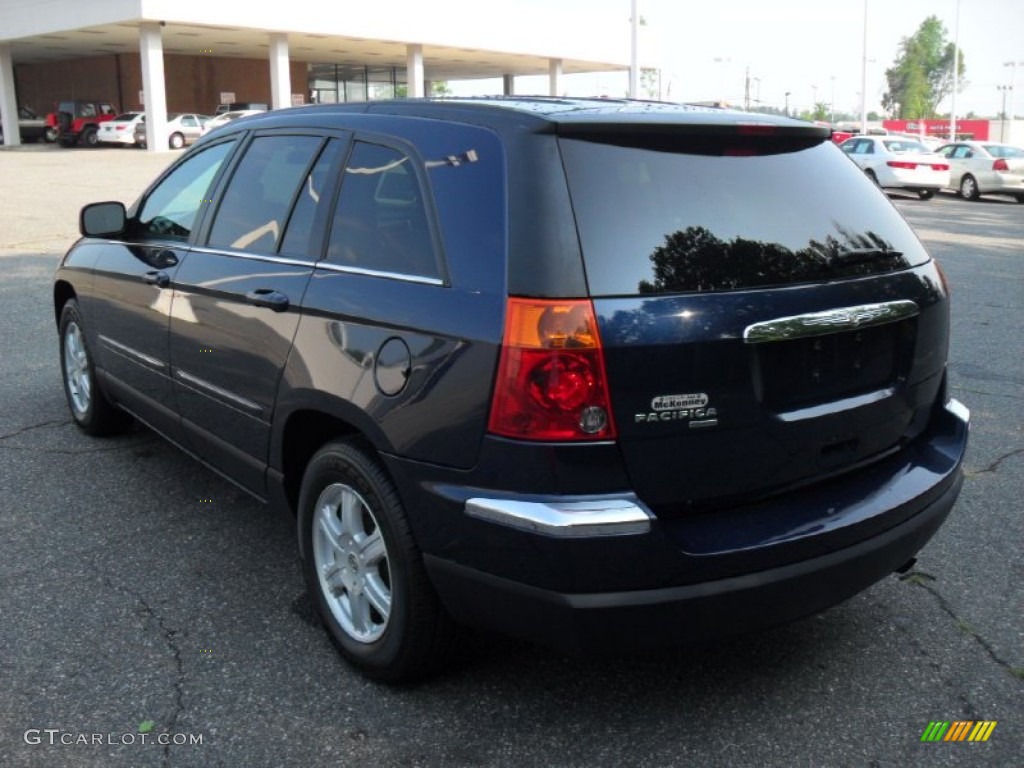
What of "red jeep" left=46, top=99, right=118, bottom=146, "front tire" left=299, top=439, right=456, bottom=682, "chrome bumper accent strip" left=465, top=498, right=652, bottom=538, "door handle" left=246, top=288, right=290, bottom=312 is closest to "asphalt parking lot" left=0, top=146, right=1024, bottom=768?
"front tire" left=299, top=439, right=456, bottom=682

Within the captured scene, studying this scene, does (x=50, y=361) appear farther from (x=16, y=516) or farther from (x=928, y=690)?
(x=928, y=690)

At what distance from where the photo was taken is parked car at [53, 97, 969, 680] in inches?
100

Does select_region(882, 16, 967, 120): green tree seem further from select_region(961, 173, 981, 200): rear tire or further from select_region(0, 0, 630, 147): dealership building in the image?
select_region(961, 173, 981, 200): rear tire

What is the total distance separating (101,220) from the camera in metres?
4.71

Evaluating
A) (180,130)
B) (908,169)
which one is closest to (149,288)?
(908,169)

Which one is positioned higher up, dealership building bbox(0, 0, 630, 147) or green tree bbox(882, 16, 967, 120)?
green tree bbox(882, 16, 967, 120)

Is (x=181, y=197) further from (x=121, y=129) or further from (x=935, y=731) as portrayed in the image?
(x=121, y=129)

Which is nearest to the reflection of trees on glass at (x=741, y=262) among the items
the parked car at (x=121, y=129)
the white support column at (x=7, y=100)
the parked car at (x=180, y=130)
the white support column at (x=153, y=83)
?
the white support column at (x=153, y=83)

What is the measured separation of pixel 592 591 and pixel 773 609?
0.52 meters

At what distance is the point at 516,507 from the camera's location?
2.53 meters

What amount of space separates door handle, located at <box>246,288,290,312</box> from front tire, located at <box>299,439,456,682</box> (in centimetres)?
52

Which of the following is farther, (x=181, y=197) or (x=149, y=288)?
(x=181, y=197)

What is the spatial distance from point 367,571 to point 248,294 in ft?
3.61

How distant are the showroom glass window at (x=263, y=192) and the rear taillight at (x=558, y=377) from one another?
1.41 metres
